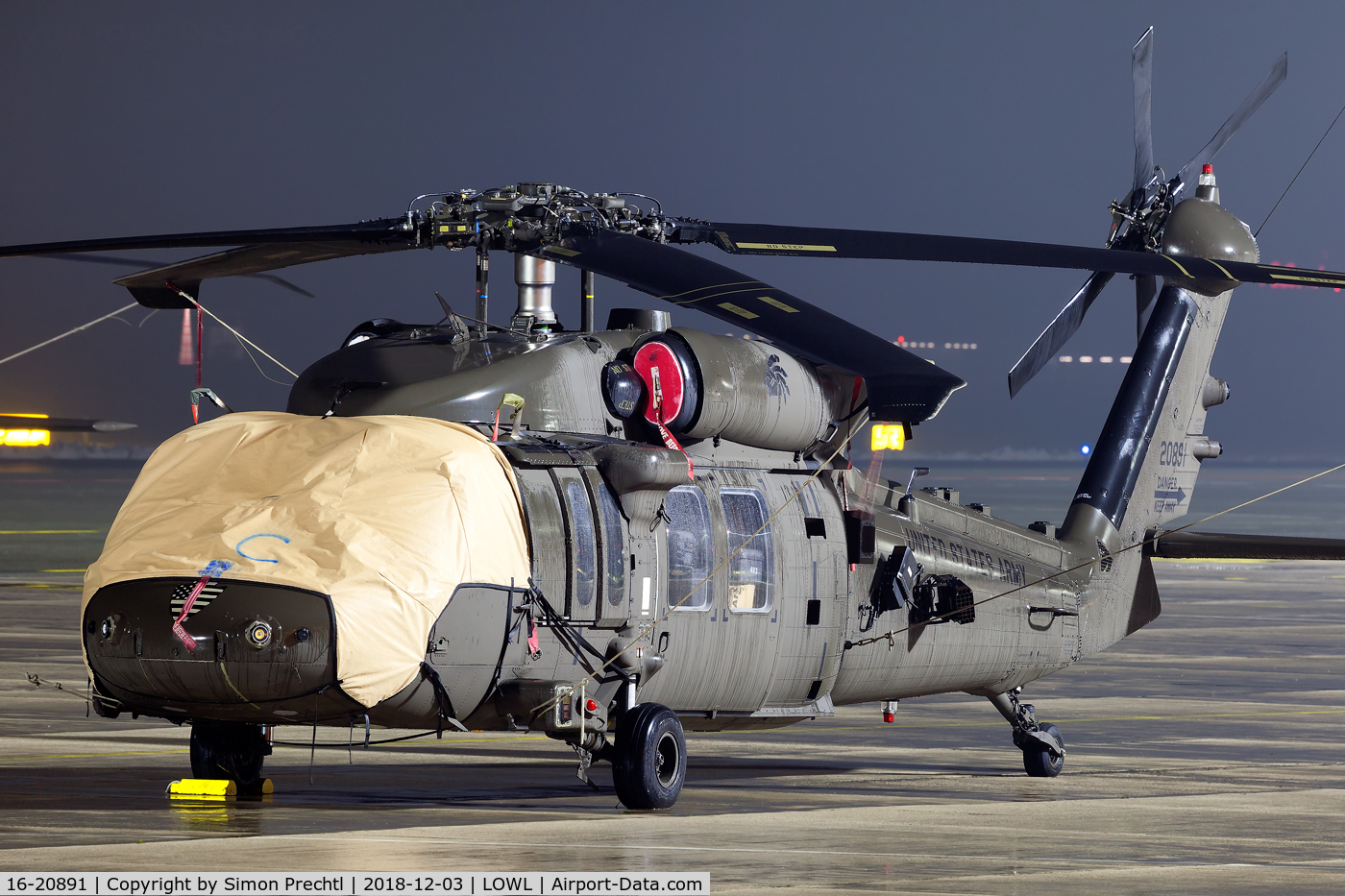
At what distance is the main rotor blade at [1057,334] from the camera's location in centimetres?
1268

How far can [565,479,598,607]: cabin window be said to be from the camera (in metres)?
9.84

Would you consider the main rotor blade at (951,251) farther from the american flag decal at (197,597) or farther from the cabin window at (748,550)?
the american flag decal at (197,597)

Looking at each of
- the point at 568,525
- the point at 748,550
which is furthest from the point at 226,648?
the point at 748,550

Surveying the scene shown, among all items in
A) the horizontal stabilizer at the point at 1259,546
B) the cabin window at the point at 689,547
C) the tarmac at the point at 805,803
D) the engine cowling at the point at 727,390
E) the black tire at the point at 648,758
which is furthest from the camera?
the horizontal stabilizer at the point at 1259,546

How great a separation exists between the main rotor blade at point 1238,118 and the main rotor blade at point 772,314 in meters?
7.41

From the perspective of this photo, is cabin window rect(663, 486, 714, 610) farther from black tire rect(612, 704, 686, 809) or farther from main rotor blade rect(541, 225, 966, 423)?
main rotor blade rect(541, 225, 966, 423)

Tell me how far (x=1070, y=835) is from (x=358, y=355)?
520cm

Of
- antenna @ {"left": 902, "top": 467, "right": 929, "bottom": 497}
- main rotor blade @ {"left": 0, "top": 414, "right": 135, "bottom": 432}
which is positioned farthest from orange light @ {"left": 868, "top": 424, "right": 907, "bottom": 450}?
main rotor blade @ {"left": 0, "top": 414, "right": 135, "bottom": 432}

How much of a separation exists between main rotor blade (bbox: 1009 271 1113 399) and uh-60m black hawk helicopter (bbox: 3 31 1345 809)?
0.06 meters

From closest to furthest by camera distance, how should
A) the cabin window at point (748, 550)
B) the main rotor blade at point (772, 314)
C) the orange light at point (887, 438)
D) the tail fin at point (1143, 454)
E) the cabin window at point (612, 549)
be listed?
the main rotor blade at point (772, 314)
the cabin window at point (612, 549)
the cabin window at point (748, 550)
the orange light at point (887, 438)
the tail fin at point (1143, 454)

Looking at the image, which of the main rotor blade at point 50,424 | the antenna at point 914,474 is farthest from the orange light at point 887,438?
the main rotor blade at point 50,424

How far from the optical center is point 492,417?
10203mm

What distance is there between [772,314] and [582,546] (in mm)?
2083

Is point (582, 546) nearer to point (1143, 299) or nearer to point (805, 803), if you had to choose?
point (805, 803)
